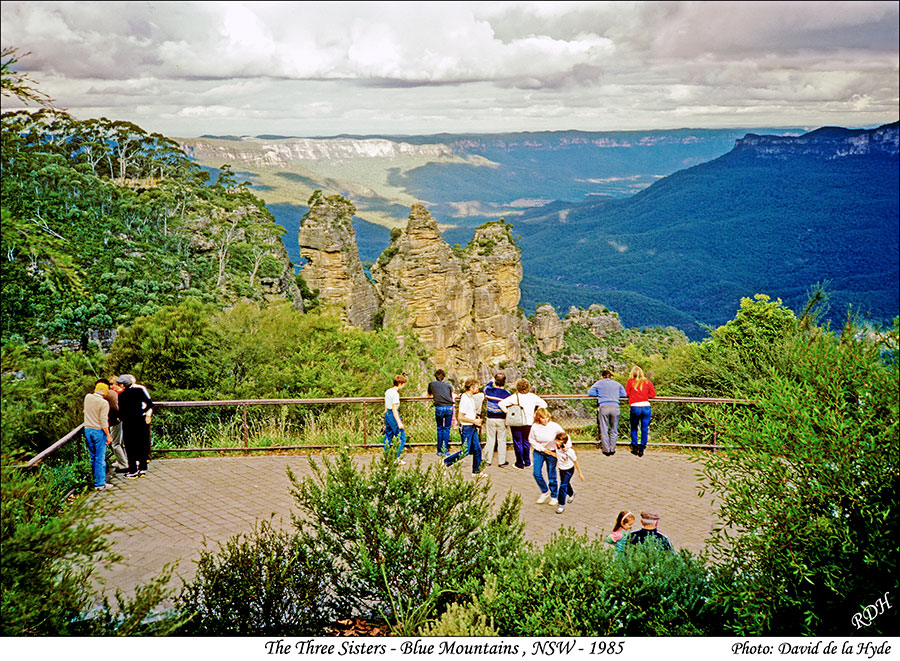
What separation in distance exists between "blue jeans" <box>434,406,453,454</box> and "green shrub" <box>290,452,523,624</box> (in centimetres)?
367

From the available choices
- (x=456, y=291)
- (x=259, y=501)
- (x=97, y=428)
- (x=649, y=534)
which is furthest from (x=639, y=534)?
(x=456, y=291)

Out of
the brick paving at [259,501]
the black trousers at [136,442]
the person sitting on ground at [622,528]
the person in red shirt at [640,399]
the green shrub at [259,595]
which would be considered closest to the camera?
the green shrub at [259,595]

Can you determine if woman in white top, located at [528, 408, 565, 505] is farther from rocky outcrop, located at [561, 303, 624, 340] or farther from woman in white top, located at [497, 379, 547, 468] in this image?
rocky outcrop, located at [561, 303, 624, 340]

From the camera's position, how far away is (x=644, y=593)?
15.3 ft

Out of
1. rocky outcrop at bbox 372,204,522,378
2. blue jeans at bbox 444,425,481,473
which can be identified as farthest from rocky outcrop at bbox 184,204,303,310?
blue jeans at bbox 444,425,481,473

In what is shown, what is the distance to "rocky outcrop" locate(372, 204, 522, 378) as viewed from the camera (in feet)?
168

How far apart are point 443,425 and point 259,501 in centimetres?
265

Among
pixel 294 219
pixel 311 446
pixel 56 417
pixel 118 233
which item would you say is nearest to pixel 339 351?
pixel 311 446

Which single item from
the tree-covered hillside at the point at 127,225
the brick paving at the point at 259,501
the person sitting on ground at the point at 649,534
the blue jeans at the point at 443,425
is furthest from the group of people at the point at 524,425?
the tree-covered hillside at the point at 127,225

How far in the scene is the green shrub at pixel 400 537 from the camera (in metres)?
4.96

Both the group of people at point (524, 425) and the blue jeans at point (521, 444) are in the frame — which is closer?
the group of people at point (524, 425)

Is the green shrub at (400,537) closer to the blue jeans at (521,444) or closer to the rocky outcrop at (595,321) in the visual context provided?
the blue jeans at (521,444)

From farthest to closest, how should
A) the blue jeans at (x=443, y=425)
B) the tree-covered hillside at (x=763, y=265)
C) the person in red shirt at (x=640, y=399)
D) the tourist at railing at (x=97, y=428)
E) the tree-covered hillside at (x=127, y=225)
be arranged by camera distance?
1. the tree-covered hillside at (x=763, y=265)
2. the tree-covered hillside at (x=127, y=225)
3. the person in red shirt at (x=640, y=399)
4. the blue jeans at (x=443, y=425)
5. the tourist at railing at (x=97, y=428)

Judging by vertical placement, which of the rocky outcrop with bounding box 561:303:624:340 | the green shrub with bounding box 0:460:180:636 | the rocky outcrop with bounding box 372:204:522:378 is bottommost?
the rocky outcrop with bounding box 561:303:624:340
